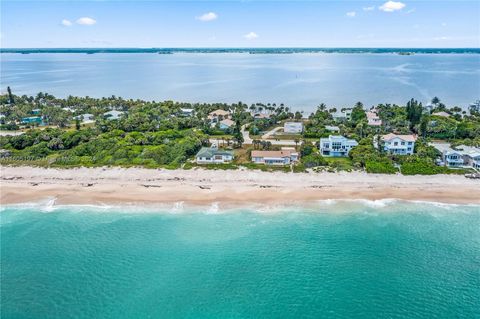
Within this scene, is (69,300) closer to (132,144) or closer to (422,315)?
(422,315)

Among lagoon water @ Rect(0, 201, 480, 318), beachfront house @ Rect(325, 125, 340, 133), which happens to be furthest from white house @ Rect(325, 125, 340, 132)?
lagoon water @ Rect(0, 201, 480, 318)

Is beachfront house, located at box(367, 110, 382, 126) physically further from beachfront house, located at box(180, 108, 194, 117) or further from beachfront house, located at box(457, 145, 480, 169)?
beachfront house, located at box(180, 108, 194, 117)

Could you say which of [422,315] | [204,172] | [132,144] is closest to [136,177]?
[204,172]

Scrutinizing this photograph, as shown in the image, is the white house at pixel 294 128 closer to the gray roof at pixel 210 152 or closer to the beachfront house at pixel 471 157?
the gray roof at pixel 210 152

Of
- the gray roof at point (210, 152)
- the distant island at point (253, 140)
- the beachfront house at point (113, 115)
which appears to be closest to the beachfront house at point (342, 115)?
the distant island at point (253, 140)

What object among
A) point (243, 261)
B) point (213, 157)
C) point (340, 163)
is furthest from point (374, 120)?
point (243, 261)

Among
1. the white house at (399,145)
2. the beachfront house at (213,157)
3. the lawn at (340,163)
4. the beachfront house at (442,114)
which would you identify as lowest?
the lawn at (340,163)
